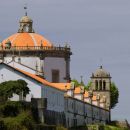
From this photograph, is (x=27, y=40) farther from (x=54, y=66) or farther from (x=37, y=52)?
(x=54, y=66)

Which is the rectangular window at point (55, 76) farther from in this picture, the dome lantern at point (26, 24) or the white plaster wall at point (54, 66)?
the dome lantern at point (26, 24)

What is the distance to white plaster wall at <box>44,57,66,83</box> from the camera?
18375 centimetres

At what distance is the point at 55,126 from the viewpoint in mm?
126062

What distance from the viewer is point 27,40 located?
186m

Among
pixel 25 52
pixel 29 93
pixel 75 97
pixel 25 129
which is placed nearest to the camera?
pixel 25 129

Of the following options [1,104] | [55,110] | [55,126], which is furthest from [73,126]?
[1,104]

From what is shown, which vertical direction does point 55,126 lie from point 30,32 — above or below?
below

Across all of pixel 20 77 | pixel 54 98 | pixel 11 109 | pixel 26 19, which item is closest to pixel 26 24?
pixel 26 19

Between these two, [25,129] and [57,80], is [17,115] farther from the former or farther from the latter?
[57,80]

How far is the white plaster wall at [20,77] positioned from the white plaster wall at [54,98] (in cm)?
183

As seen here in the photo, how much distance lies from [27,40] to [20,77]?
59595mm

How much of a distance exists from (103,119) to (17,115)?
269 ft

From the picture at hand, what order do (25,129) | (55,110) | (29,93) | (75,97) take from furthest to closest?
(75,97) < (55,110) < (29,93) < (25,129)

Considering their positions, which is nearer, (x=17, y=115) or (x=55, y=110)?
(x=17, y=115)
